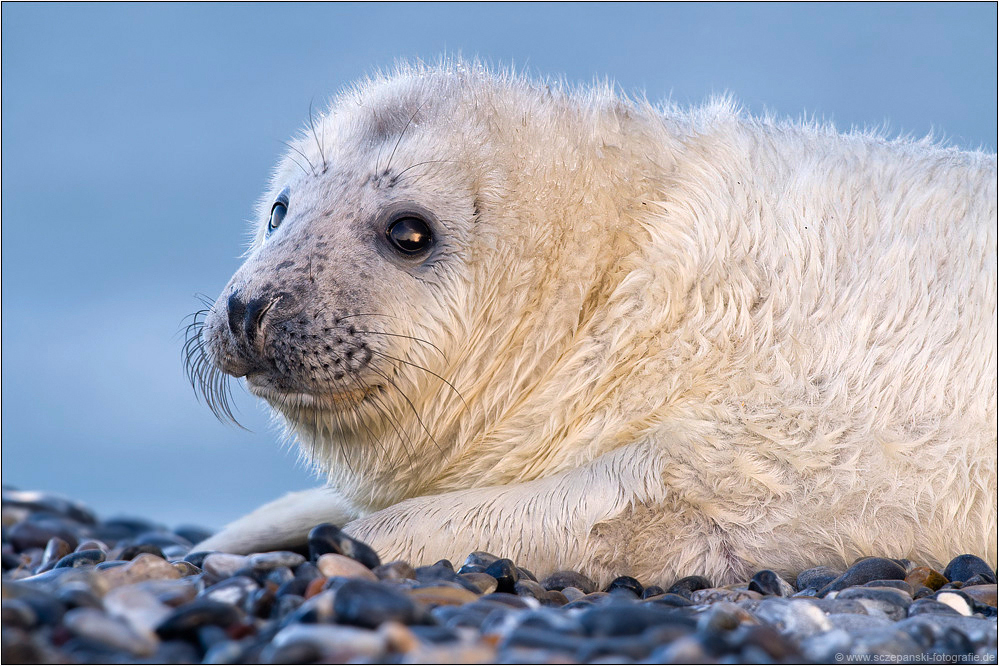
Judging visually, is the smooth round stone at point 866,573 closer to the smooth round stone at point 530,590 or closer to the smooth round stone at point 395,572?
the smooth round stone at point 530,590

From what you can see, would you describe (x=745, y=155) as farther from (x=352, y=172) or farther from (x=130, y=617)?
(x=130, y=617)

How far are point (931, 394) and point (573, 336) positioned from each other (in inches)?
58.1

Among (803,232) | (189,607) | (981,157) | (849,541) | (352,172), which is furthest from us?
(981,157)

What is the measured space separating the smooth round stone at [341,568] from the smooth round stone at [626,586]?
103 centimetres

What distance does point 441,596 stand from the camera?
2873mm

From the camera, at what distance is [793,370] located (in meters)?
4.05

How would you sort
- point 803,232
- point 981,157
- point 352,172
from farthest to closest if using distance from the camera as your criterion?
point 981,157, point 352,172, point 803,232

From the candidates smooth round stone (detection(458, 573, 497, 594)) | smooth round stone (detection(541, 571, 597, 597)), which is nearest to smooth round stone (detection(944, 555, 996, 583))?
smooth round stone (detection(541, 571, 597, 597))

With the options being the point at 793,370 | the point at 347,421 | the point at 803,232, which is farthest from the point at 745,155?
the point at 347,421

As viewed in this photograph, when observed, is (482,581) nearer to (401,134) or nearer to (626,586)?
(626,586)

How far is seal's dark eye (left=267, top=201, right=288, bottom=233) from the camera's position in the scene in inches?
195

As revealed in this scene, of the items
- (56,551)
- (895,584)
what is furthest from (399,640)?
(56,551)

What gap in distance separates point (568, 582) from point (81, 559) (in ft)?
7.00

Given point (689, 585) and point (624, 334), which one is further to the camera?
point (624, 334)
